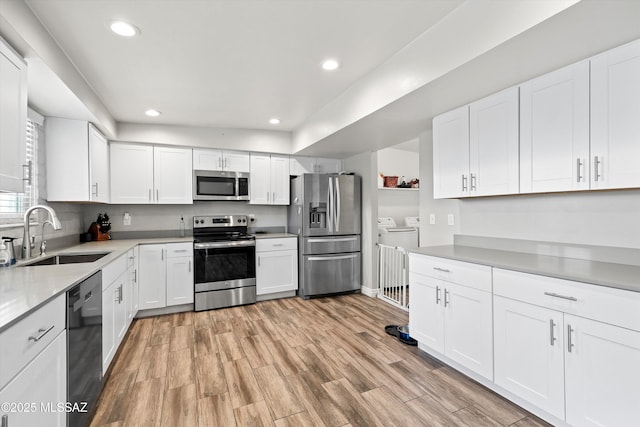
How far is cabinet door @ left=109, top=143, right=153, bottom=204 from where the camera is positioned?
143 inches

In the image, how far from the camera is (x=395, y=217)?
217 inches

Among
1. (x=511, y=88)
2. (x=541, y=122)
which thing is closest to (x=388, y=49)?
(x=511, y=88)

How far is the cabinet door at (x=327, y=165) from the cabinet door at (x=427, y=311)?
102 inches

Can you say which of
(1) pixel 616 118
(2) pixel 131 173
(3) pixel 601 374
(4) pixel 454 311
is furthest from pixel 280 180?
(3) pixel 601 374

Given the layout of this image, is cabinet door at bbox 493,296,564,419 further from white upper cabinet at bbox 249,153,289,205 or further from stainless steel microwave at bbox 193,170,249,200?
stainless steel microwave at bbox 193,170,249,200

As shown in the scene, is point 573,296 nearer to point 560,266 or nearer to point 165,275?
point 560,266

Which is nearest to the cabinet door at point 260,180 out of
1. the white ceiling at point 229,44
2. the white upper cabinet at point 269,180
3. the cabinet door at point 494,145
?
the white upper cabinet at point 269,180

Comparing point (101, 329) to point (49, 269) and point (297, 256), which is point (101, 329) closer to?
point (49, 269)

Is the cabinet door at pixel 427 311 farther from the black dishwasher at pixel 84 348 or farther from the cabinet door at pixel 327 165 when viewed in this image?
the cabinet door at pixel 327 165

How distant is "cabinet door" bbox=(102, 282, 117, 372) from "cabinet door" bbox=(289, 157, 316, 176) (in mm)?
2813

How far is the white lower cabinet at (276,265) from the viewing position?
4.01 metres

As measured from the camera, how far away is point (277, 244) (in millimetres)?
4129

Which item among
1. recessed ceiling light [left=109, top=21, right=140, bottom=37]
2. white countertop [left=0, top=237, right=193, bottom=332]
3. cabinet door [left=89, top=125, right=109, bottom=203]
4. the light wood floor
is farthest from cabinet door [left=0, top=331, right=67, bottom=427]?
cabinet door [left=89, top=125, right=109, bottom=203]

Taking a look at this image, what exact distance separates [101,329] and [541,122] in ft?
10.7
